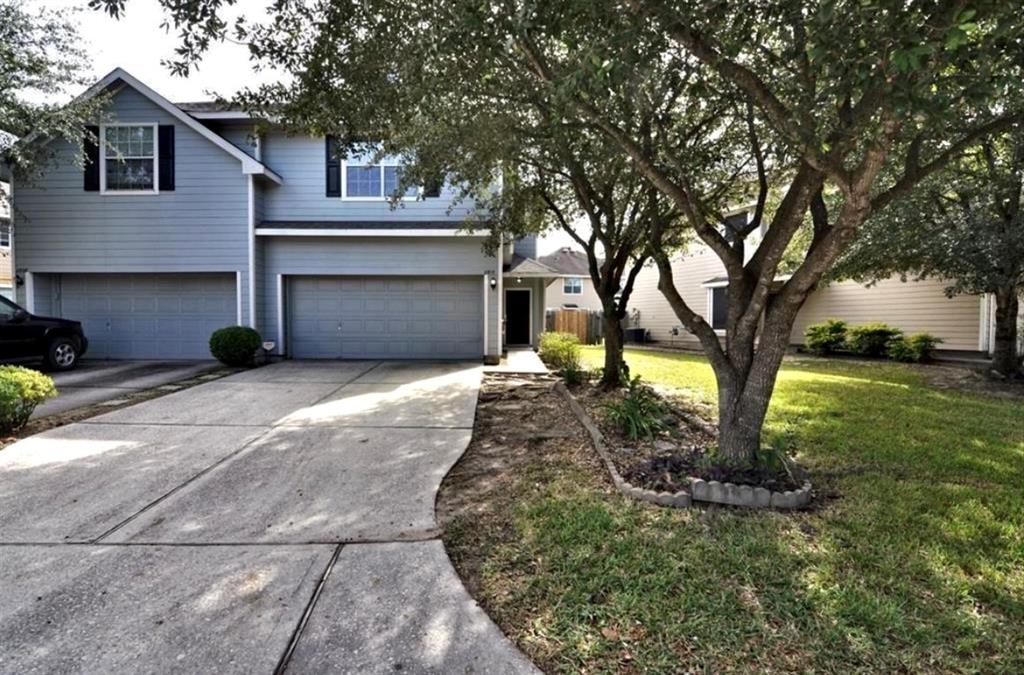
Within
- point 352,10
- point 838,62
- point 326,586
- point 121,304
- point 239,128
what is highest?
point 239,128

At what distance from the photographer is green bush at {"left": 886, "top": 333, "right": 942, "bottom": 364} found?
1365 centimetres

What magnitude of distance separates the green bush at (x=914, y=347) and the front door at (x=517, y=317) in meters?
11.4

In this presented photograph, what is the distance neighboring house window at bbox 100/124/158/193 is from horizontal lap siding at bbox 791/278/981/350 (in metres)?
15.3

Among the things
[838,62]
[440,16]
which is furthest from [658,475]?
[440,16]

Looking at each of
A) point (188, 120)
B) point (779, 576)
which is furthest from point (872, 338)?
point (188, 120)

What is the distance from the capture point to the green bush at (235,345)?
11219 mm

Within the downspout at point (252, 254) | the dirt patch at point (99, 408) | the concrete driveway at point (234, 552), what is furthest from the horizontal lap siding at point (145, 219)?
the concrete driveway at point (234, 552)

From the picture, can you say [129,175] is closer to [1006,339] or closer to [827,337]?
[1006,339]

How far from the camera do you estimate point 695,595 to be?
2.78 m

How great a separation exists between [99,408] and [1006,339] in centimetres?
1559

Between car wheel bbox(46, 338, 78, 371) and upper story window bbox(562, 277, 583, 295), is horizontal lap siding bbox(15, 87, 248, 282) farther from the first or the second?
upper story window bbox(562, 277, 583, 295)

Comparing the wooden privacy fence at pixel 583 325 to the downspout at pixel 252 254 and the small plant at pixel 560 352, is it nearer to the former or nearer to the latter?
the small plant at pixel 560 352

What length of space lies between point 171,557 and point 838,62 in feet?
16.2

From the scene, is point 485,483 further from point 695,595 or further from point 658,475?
point 695,595
